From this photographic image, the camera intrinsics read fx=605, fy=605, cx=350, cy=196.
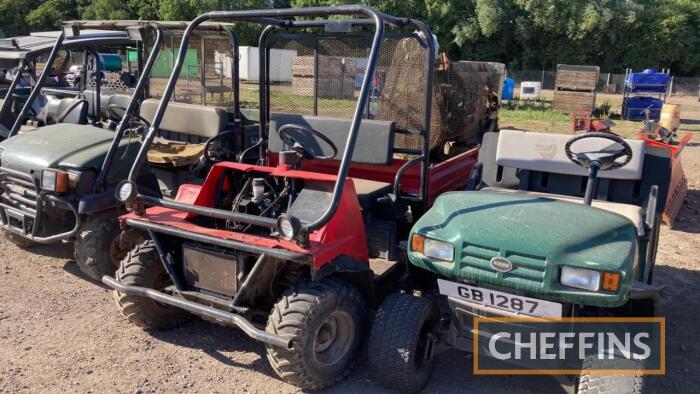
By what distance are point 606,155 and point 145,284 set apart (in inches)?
120

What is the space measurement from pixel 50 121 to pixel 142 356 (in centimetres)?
487

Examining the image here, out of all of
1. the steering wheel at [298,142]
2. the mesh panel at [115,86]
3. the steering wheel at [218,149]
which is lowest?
the steering wheel at [218,149]

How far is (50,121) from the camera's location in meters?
7.66

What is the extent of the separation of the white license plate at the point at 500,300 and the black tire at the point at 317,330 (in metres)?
0.59

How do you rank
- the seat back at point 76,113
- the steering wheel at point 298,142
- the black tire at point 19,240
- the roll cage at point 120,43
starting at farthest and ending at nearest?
the seat back at point 76,113 < the black tire at point 19,240 < the roll cage at point 120,43 < the steering wheel at point 298,142

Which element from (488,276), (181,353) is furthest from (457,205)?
(181,353)

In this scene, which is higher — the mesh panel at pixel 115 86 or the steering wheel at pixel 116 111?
the mesh panel at pixel 115 86

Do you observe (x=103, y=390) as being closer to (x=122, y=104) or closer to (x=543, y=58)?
(x=122, y=104)

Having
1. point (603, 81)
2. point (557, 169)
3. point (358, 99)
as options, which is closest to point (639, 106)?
point (603, 81)

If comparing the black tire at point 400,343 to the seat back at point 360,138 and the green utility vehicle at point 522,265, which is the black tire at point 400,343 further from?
the seat back at point 360,138

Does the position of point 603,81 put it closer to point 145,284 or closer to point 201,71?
point 201,71

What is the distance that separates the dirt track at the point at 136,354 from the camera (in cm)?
365

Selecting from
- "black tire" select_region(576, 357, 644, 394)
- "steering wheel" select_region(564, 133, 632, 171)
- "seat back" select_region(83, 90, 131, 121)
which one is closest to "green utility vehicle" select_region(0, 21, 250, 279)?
"seat back" select_region(83, 90, 131, 121)

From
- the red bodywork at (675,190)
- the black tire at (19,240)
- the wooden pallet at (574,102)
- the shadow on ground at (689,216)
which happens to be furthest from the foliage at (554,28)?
the black tire at (19,240)
